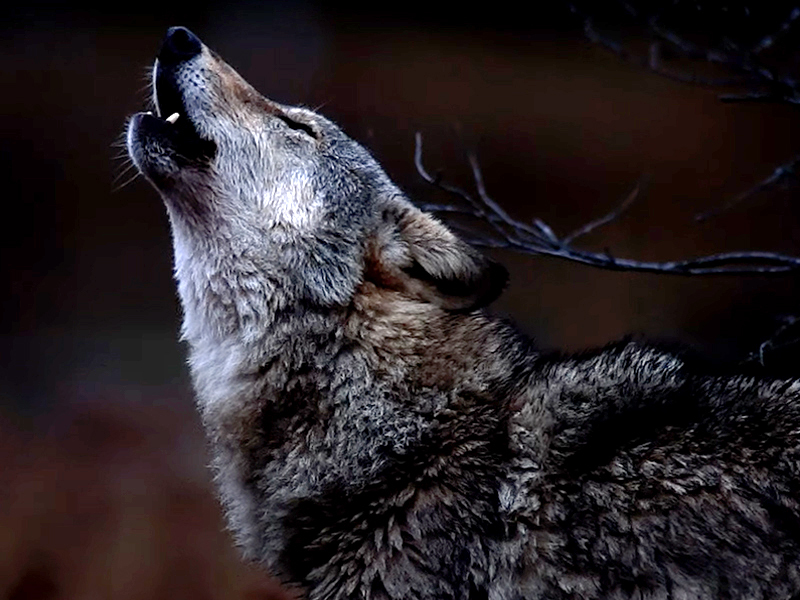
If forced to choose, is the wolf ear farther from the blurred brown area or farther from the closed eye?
the blurred brown area

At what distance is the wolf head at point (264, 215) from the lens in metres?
4.19

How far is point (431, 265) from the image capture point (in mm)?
4246

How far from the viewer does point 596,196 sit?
853 centimetres

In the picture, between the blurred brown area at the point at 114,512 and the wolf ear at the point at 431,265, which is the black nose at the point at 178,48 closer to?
the wolf ear at the point at 431,265

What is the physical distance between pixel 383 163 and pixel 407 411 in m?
4.12

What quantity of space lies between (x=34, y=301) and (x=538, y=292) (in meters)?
2.68

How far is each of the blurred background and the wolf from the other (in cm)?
342

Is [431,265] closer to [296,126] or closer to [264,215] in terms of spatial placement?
[264,215]

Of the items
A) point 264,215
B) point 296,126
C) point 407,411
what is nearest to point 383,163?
point 296,126

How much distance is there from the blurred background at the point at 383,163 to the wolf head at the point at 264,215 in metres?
3.36

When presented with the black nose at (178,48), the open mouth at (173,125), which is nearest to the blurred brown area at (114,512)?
the open mouth at (173,125)

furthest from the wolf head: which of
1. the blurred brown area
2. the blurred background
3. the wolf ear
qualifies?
the blurred background

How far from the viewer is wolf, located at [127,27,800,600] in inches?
148

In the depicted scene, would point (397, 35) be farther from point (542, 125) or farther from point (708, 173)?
point (708, 173)
